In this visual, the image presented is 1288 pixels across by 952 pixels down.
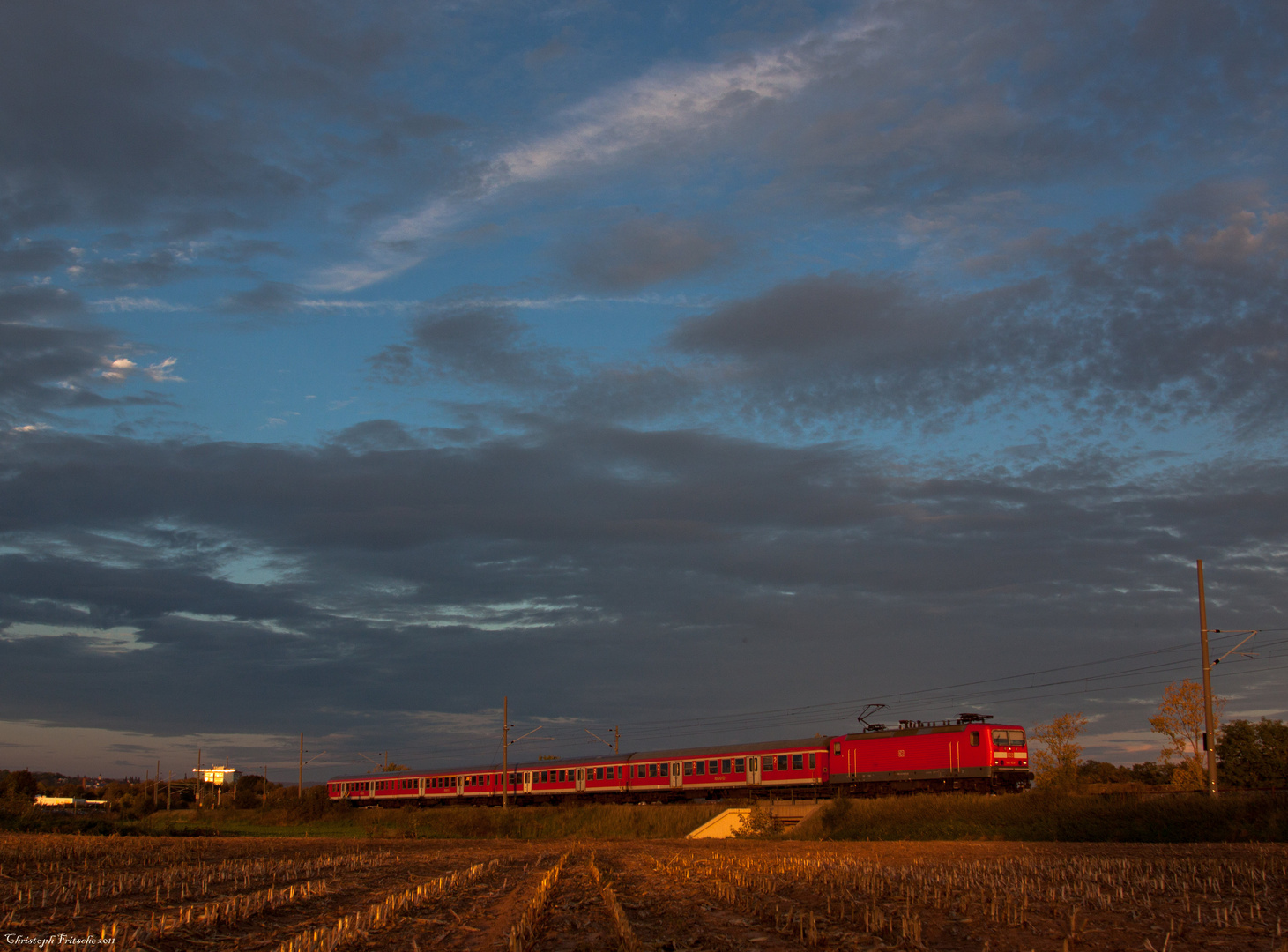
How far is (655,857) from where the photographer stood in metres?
28.0

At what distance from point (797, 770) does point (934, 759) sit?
24.2 ft

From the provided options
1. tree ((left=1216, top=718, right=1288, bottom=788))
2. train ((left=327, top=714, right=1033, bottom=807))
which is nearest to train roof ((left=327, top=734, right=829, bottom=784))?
train ((left=327, top=714, right=1033, bottom=807))

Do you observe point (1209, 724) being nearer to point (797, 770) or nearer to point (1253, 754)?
point (797, 770)

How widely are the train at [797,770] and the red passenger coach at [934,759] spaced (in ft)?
0.14

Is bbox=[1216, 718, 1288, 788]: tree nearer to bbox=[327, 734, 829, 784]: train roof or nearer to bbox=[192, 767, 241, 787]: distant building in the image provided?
bbox=[327, 734, 829, 784]: train roof

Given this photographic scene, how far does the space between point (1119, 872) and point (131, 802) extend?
100070 millimetres

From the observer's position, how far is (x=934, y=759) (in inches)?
1687

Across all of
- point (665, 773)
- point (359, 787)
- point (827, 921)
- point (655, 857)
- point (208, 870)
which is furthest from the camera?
point (359, 787)

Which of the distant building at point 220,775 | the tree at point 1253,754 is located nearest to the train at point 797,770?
the tree at point 1253,754

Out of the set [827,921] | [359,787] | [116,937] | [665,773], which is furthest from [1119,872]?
[359,787]

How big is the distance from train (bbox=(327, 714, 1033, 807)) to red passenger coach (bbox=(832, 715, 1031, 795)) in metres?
0.04

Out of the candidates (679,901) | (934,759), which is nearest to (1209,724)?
(934,759)

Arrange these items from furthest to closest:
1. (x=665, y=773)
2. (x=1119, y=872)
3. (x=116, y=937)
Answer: (x=665, y=773)
(x=1119, y=872)
(x=116, y=937)

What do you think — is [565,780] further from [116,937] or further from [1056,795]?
[116,937]
